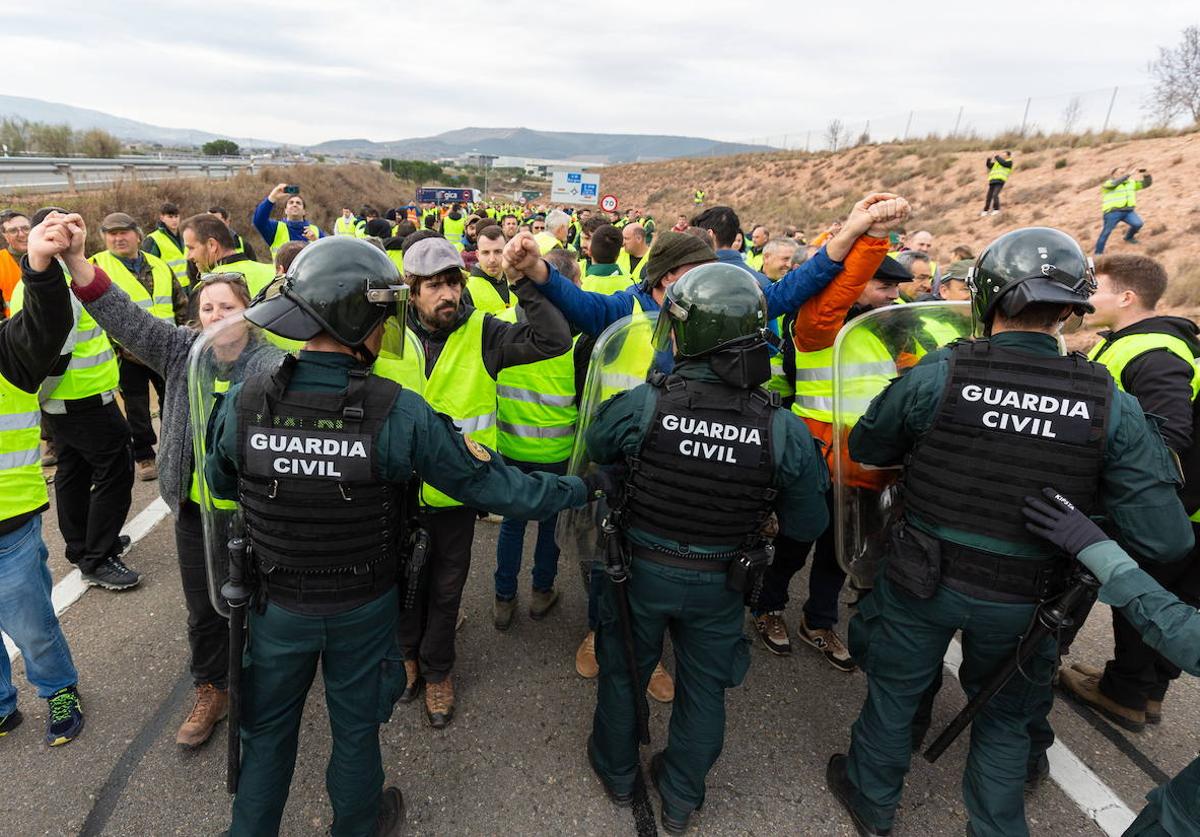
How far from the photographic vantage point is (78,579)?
159 inches

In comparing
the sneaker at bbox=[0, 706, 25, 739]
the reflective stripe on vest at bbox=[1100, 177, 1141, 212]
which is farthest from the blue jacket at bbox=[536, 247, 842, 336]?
the reflective stripe on vest at bbox=[1100, 177, 1141, 212]

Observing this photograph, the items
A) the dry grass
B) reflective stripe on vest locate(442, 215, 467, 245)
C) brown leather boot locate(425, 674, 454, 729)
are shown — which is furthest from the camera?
the dry grass

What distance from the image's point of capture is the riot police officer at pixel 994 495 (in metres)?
2.04

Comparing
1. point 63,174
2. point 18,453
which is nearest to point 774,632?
point 18,453

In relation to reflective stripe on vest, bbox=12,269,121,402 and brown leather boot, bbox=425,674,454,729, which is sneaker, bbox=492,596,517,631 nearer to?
brown leather boot, bbox=425,674,454,729

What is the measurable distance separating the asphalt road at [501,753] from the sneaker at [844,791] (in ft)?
0.19

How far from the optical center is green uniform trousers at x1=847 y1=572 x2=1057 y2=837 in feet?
7.46

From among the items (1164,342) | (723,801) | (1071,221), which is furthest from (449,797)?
(1071,221)

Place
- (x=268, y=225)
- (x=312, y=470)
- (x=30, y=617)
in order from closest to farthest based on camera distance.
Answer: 1. (x=312, y=470)
2. (x=30, y=617)
3. (x=268, y=225)

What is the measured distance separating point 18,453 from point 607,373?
253 centimetres

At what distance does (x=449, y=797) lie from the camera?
2.67 m

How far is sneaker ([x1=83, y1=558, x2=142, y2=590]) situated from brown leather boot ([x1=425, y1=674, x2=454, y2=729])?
2.27 m

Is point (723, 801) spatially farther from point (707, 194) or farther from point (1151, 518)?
point (707, 194)

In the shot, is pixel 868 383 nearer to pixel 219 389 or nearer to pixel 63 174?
pixel 219 389
